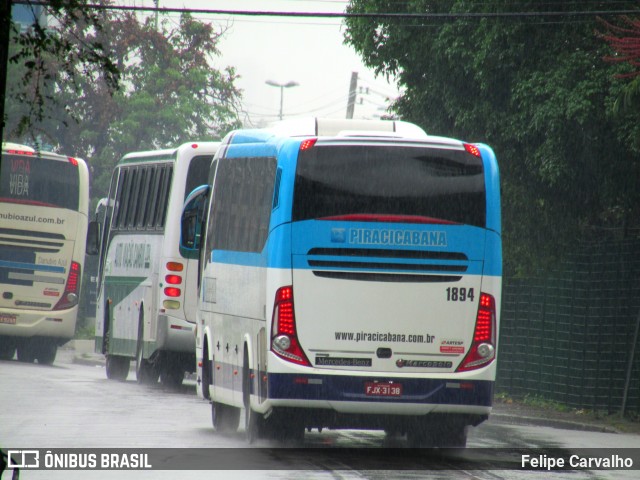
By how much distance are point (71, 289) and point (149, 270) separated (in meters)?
6.36

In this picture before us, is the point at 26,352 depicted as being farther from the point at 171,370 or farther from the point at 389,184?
the point at 389,184

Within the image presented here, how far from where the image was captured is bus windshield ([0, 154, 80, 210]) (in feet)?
99.3

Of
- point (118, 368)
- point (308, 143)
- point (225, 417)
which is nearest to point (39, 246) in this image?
point (118, 368)

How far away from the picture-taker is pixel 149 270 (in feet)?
80.9

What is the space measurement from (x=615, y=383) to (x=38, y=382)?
9198 mm

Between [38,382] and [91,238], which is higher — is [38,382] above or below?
below

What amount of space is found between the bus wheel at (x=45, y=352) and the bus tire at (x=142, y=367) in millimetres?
6579

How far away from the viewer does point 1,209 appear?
98.9 feet

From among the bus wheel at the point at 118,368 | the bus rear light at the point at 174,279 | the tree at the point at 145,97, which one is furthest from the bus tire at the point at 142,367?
the tree at the point at 145,97

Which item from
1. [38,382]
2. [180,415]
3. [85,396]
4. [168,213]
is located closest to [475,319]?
[180,415]

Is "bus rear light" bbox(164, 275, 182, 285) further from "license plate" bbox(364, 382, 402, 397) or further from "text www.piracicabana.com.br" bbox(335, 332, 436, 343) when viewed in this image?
"license plate" bbox(364, 382, 402, 397)

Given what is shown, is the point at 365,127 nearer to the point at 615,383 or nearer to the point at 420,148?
the point at 420,148

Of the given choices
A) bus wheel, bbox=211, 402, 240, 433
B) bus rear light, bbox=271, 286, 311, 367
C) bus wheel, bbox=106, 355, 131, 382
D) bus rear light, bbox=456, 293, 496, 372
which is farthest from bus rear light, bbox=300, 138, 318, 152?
bus wheel, bbox=106, 355, 131, 382

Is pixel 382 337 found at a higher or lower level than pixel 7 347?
higher
